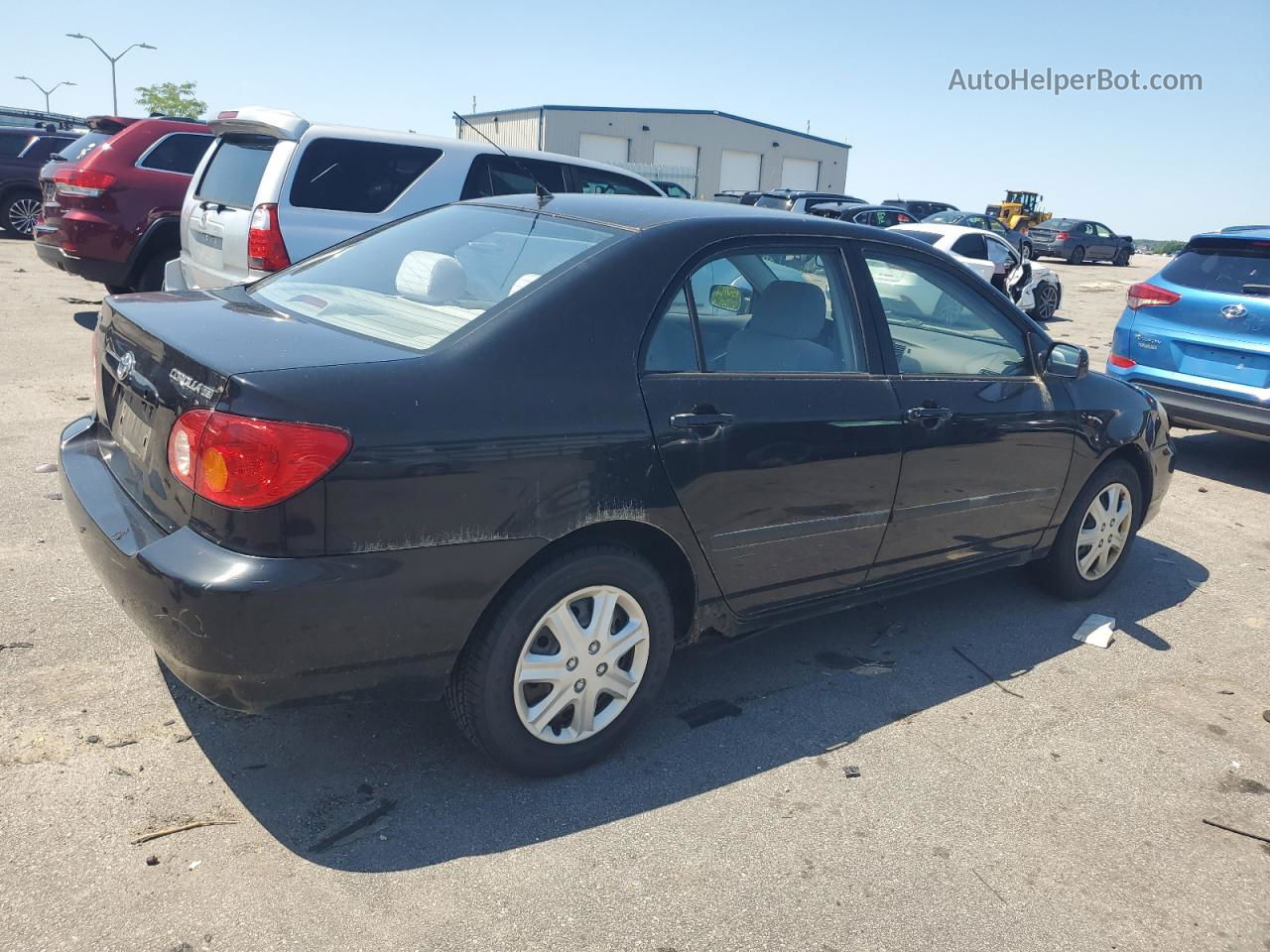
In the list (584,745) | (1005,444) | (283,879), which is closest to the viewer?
(283,879)

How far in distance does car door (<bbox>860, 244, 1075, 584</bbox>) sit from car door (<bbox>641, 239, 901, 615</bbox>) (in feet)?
0.49

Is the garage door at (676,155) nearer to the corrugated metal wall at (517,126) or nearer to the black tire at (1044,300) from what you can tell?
the corrugated metal wall at (517,126)

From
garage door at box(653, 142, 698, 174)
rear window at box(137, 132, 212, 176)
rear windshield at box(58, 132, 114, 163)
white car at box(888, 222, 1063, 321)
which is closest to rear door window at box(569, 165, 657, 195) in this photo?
rear window at box(137, 132, 212, 176)

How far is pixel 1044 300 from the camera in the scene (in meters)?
16.7

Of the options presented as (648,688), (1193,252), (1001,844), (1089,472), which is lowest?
(1001,844)

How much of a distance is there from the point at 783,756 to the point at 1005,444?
5.46ft

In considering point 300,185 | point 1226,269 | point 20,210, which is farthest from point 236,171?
point 20,210

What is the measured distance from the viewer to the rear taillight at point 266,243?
6.51m

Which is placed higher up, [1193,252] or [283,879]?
[1193,252]

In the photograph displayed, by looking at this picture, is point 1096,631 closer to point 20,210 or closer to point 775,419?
point 775,419

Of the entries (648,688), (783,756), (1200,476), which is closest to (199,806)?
(648,688)

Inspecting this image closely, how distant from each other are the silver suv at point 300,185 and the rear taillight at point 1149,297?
4.65 meters

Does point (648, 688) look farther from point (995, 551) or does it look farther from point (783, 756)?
point (995, 551)

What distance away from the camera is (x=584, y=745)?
3117 millimetres
